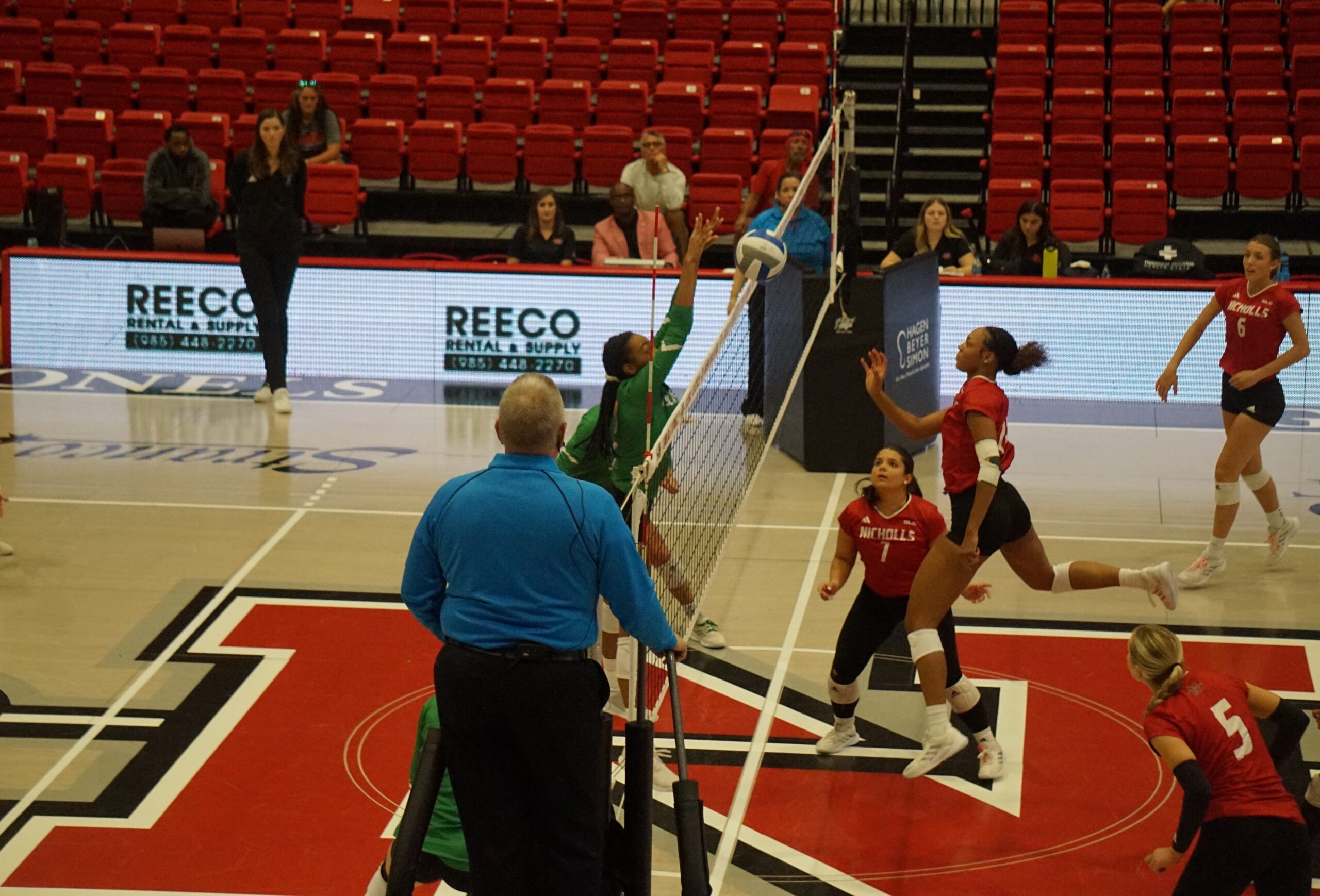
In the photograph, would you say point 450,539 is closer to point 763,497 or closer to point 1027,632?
point 1027,632

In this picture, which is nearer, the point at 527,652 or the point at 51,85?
the point at 527,652

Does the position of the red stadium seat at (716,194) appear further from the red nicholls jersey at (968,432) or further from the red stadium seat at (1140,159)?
the red nicholls jersey at (968,432)

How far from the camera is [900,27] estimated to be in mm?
18281

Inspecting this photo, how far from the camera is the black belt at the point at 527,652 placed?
4.16 metres

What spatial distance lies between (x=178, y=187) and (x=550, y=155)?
3631 mm

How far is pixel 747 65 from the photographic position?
Result: 55.9 ft

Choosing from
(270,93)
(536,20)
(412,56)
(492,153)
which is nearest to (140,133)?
(270,93)

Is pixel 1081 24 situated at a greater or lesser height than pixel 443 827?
greater

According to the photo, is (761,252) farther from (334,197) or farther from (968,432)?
(334,197)

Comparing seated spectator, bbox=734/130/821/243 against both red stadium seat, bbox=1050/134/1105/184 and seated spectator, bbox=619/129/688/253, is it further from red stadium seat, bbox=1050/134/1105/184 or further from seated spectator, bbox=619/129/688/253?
red stadium seat, bbox=1050/134/1105/184

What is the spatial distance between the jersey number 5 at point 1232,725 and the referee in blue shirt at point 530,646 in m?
1.91

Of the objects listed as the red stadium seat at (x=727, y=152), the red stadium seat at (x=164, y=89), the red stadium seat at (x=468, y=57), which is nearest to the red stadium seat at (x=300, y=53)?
the red stadium seat at (x=164, y=89)

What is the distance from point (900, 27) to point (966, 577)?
13257 millimetres

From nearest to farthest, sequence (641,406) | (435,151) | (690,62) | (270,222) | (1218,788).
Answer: (1218,788), (641,406), (270,222), (435,151), (690,62)
